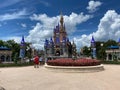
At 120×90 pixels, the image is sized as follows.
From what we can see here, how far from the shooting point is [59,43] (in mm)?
88438

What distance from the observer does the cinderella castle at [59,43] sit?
277 ft

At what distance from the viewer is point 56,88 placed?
1206 cm

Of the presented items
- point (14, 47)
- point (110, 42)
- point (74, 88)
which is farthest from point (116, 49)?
Result: point (74, 88)

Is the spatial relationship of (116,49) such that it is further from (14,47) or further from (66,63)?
(66,63)

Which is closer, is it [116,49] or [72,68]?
[72,68]

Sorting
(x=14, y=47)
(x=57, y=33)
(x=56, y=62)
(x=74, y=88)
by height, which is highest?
(x=57, y=33)

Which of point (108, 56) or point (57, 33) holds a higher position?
point (57, 33)

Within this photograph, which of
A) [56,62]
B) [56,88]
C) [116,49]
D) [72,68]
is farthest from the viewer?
[116,49]

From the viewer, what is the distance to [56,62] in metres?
22.1

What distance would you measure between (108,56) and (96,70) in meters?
65.5

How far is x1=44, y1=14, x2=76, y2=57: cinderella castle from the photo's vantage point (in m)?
84.4

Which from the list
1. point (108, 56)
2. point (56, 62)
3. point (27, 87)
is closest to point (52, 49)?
point (108, 56)

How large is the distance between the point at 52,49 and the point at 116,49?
2501 centimetres

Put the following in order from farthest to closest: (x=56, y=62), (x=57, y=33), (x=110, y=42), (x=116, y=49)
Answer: (x=110, y=42)
(x=57, y=33)
(x=116, y=49)
(x=56, y=62)
